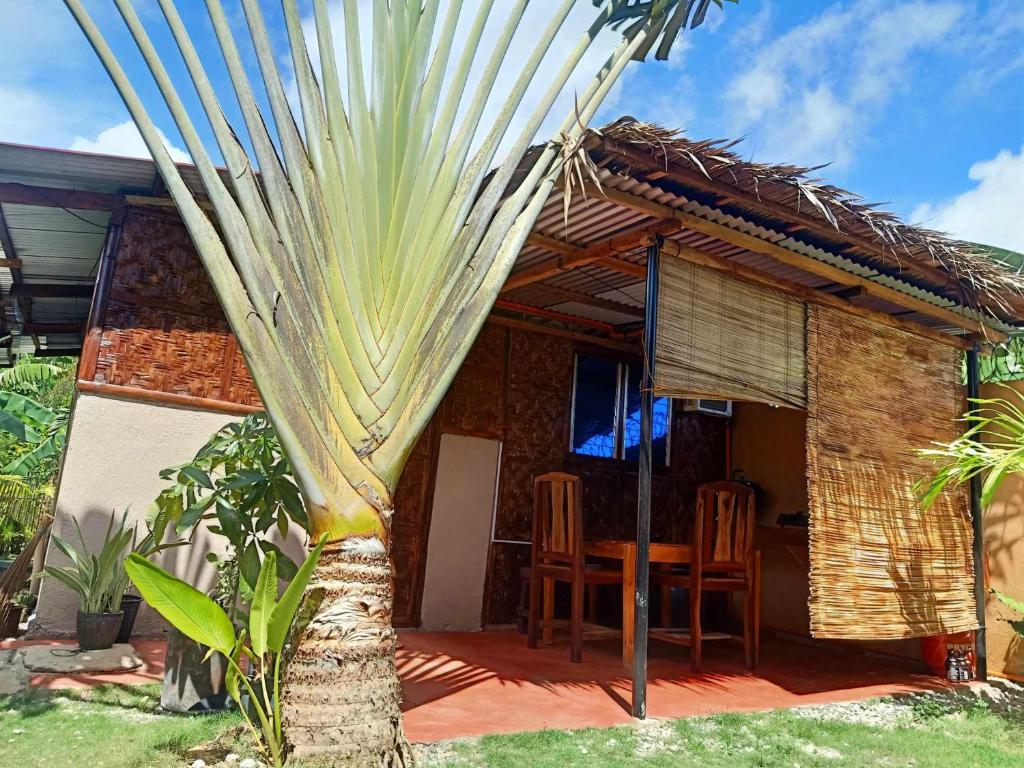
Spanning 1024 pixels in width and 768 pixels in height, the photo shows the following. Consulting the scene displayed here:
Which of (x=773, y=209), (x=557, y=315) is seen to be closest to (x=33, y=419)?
(x=557, y=315)

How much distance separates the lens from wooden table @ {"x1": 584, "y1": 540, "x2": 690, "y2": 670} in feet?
15.8

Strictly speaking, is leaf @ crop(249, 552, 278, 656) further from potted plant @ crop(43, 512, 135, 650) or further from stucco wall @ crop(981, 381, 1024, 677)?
stucco wall @ crop(981, 381, 1024, 677)

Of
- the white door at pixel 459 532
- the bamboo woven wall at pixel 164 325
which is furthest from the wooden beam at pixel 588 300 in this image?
the bamboo woven wall at pixel 164 325

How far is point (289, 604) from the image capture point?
2221 mm

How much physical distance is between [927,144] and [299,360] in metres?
14.5

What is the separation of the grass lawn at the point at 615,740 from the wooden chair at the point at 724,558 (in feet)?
3.23

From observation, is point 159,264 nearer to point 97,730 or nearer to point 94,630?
point 94,630

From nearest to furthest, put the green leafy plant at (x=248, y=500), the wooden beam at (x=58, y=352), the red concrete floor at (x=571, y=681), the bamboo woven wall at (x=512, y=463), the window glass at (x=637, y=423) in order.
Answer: the green leafy plant at (x=248, y=500) → the red concrete floor at (x=571, y=681) → the bamboo woven wall at (x=512, y=463) → the window glass at (x=637, y=423) → the wooden beam at (x=58, y=352)

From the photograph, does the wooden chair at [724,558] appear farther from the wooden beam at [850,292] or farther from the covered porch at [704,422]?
the wooden beam at [850,292]

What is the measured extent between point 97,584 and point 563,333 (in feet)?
13.5

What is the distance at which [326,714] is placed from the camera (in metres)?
2.12

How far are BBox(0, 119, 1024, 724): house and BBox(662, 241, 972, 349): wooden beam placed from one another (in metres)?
0.02

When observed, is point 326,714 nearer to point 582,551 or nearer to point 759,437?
point 582,551

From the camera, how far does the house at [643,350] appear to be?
13.7ft
